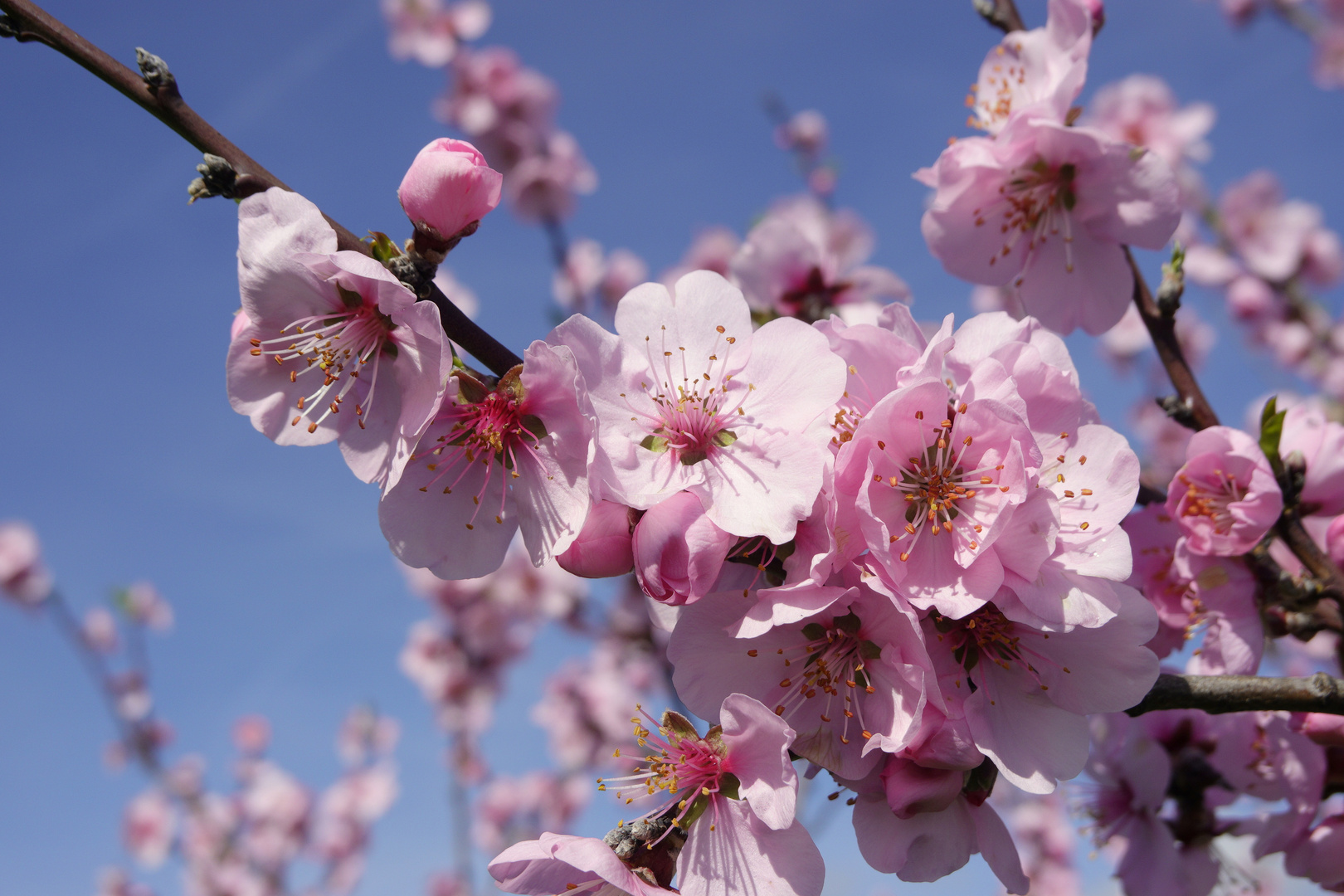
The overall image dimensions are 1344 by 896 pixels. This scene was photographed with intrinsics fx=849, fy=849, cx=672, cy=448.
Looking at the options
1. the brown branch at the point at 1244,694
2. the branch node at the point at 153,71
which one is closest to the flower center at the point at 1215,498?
the brown branch at the point at 1244,694

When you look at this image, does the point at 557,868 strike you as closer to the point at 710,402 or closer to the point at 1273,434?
the point at 710,402

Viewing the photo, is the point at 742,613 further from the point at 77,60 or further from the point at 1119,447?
the point at 77,60

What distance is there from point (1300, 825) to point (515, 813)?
10454mm

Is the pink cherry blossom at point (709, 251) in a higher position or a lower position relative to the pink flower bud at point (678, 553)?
higher

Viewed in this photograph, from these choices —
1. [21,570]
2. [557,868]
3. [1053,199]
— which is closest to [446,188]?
[557,868]

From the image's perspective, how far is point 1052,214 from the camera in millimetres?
2125

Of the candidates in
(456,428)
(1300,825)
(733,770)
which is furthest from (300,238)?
(1300,825)

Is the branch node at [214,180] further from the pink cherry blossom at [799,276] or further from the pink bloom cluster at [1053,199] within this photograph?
the pink cherry blossom at [799,276]

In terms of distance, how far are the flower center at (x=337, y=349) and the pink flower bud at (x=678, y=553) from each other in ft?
1.98

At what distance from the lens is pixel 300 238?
139 cm

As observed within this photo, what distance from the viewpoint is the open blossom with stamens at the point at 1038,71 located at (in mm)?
2018

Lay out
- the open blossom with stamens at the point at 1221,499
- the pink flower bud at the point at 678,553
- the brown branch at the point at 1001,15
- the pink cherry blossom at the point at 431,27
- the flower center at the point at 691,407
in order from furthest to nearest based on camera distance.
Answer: the pink cherry blossom at the point at 431,27, the brown branch at the point at 1001,15, the open blossom with stamens at the point at 1221,499, the flower center at the point at 691,407, the pink flower bud at the point at 678,553

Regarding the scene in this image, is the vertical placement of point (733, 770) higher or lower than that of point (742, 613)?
lower

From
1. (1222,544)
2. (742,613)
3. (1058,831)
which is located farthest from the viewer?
(1058,831)
